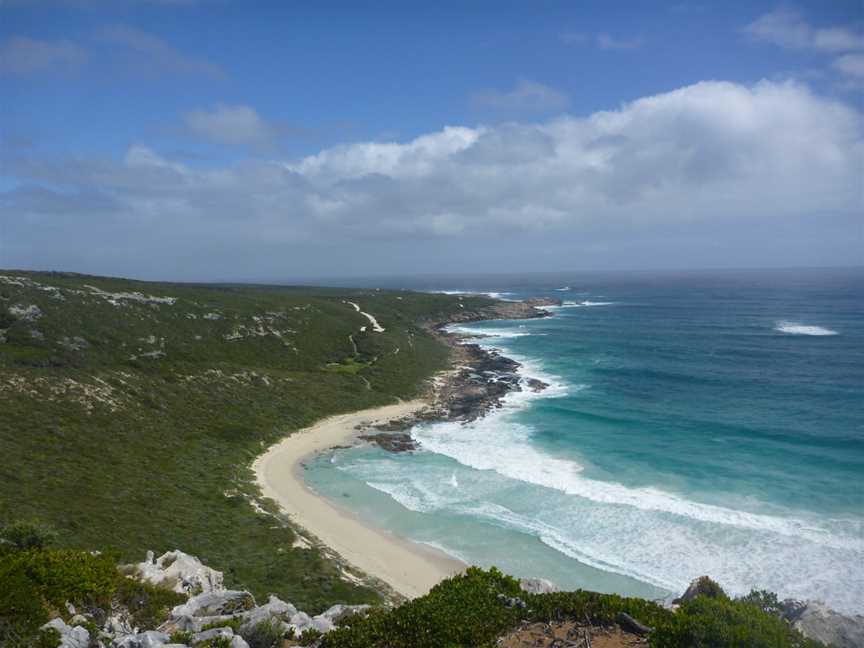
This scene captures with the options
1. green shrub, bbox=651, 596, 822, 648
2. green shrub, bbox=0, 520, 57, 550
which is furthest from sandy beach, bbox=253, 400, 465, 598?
green shrub, bbox=651, 596, 822, 648

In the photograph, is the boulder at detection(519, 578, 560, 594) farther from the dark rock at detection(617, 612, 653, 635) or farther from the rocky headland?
the rocky headland

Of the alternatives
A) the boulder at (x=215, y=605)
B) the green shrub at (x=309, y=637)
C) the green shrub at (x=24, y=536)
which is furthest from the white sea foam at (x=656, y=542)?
the green shrub at (x=24, y=536)

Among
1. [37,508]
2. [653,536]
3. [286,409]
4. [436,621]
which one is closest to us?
[436,621]

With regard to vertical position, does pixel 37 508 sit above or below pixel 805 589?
above

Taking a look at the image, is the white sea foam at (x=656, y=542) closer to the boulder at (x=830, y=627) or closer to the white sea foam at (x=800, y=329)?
the boulder at (x=830, y=627)

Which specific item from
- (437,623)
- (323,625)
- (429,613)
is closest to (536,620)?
(437,623)

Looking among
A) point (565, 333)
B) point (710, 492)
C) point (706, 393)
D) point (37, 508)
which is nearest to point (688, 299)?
point (565, 333)

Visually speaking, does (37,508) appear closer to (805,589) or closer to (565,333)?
Result: (805,589)
